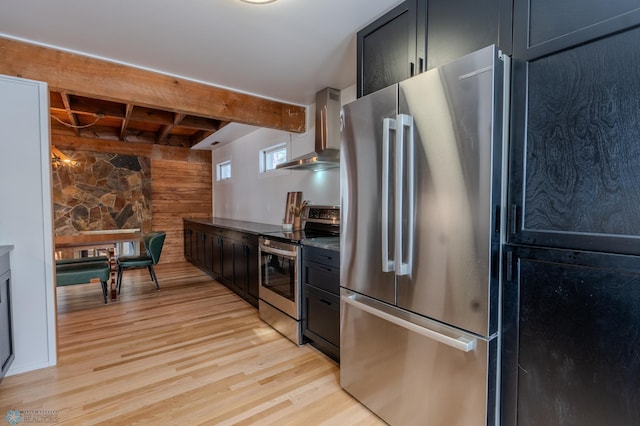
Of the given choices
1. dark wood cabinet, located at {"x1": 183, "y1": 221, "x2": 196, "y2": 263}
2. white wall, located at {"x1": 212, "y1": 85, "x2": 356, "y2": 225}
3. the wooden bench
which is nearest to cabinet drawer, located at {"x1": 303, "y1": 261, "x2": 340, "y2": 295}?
white wall, located at {"x1": 212, "y1": 85, "x2": 356, "y2": 225}

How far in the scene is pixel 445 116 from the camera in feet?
4.42

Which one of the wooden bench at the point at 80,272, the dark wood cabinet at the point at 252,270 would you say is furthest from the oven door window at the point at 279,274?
the wooden bench at the point at 80,272

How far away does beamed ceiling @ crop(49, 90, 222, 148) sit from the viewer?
12.3ft

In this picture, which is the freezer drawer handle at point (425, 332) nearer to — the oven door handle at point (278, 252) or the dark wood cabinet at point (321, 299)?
the dark wood cabinet at point (321, 299)

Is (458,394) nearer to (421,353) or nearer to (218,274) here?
(421,353)

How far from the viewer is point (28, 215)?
2230 mm

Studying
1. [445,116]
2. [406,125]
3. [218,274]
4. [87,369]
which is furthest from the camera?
[218,274]

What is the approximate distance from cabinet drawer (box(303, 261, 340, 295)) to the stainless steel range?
10cm

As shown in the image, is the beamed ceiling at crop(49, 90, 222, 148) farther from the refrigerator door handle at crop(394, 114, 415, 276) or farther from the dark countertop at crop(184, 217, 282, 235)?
the refrigerator door handle at crop(394, 114, 415, 276)

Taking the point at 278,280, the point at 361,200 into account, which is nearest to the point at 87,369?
the point at 278,280

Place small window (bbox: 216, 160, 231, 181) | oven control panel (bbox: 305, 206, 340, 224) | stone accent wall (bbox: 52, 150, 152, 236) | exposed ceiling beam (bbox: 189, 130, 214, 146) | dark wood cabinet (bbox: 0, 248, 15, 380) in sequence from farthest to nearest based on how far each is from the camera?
1. small window (bbox: 216, 160, 231, 181)
2. exposed ceiling beam (bbox: 189, 130, 214, 146)
3. stone accent wall (bbox: 52, 150, 152, 236)
4. oven control panel (bbox: 305, 206, 340, 224)
5. dark wood cabinet (bbox: 0, 248, 15, 380)

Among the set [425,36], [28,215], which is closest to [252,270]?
[28,215]

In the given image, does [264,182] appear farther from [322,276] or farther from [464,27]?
[464,27]

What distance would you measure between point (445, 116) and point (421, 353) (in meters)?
1.11
